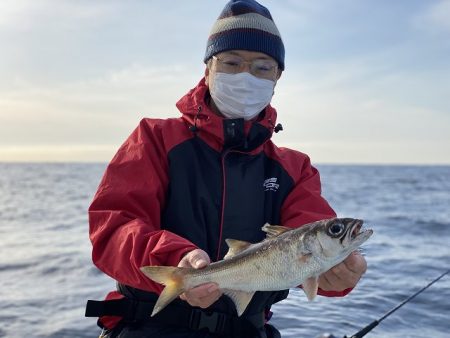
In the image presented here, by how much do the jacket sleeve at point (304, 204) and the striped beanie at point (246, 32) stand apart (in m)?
1.09

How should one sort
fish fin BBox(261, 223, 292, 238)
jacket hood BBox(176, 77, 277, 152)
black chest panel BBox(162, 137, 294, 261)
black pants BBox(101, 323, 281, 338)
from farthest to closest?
jacket hood BBox(176, 77, 277, 152) < black chest panel BBox(162, 137, 294, 261) < black pants BBox(101, 323, 281, 338) < fish fin BBox(261, 223, 292, 238)

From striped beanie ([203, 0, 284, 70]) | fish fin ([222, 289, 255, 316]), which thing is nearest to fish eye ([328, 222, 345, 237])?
fish fin ([222, 289, 255, 316])

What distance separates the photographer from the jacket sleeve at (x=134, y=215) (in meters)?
3.72

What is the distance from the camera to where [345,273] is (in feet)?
12.9

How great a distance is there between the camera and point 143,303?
4.32 m

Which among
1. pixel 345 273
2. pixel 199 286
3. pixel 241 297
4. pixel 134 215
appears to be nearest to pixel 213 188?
pixel 134 215

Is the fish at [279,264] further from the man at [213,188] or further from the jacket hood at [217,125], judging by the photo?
the jacket hood at [217,125]

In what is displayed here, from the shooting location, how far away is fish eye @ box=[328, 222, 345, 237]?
3566mm

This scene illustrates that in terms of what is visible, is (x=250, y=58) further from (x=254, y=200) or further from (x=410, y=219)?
(x=410, y=219)

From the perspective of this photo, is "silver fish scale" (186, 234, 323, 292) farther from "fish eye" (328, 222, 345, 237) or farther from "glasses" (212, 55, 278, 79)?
"glasses" (212, 55, 278, 79)

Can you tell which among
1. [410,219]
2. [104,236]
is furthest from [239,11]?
[410,219]

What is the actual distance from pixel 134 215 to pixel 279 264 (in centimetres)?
118

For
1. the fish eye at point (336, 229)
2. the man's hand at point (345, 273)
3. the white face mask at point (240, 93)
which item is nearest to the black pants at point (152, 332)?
the man's hand at point (345, 273)

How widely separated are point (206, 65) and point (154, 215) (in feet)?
5.37
